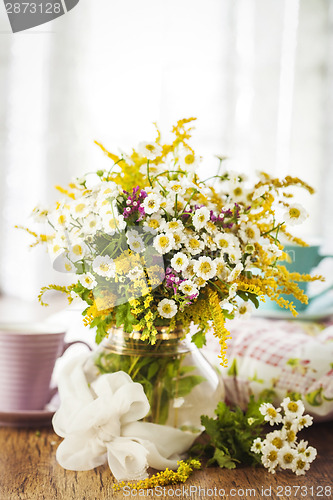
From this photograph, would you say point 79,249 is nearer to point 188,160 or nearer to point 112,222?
point 112,222

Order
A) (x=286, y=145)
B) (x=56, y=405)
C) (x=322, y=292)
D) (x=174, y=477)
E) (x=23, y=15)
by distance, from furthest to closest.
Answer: (x=286, y=145), (x=23, y=15), (x=322, y=292), (x=56, y=405), (x=174, y=477)

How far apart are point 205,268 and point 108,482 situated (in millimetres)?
258

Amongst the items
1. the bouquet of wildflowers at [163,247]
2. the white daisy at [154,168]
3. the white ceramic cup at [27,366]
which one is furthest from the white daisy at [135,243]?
the white ceramic cup at [27,366]

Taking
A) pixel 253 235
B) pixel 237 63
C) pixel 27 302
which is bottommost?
pixel 27 302

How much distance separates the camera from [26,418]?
2.56 ft

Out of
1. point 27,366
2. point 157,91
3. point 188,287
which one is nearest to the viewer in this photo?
point 188,287

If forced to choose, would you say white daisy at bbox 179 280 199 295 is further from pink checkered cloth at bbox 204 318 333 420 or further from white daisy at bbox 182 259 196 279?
pink checkered cloth at bbox 204 318 333 420

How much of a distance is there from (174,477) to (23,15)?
145cm

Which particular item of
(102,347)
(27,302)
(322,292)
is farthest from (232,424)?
(27,302)

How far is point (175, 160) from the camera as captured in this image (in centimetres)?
71

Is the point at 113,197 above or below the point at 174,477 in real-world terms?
above

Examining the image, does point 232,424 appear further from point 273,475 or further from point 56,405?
point 56,405

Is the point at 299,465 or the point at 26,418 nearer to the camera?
the point at 299,465

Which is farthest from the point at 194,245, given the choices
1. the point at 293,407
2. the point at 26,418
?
the point at 26,418
